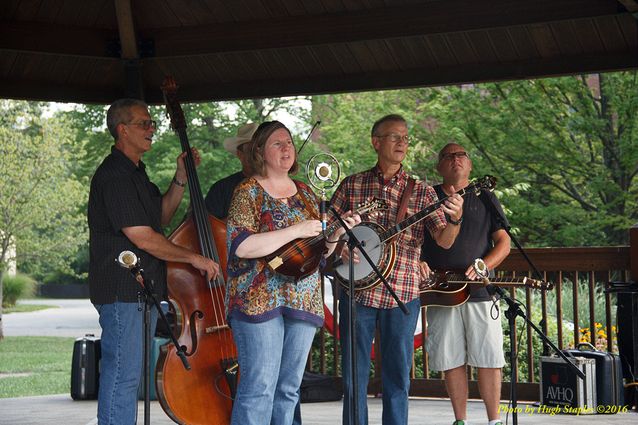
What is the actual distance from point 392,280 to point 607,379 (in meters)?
2.57

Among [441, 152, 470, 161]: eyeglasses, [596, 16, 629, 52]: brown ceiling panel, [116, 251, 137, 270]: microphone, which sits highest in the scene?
[596, 16, 629, 52]: brown ceiling panel

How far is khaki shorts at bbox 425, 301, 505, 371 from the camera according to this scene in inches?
218

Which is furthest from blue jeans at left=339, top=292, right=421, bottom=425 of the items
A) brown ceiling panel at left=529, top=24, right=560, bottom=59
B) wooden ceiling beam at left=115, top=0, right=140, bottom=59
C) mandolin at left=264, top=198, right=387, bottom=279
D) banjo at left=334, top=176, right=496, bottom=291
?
wooden ceiling beam at left=115, top=0, right=140, bottom=59

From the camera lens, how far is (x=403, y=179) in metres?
4.97

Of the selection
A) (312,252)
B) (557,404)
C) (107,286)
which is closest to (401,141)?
(312,252)

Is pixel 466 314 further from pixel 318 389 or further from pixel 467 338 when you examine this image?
pixel 318 389

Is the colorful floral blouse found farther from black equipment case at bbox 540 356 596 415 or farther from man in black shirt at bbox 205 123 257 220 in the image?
black equipment case at bbox 540 356 596 415

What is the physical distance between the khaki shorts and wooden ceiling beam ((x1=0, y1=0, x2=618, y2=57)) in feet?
5.68

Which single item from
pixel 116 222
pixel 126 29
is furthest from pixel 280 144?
pixel 126 29

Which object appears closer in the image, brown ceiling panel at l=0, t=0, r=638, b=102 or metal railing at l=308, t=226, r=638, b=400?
brown ceiling panel at l=0, t=0, r=638, b=102

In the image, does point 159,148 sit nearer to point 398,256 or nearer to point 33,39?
point 33,39

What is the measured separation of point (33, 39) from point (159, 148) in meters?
11.8

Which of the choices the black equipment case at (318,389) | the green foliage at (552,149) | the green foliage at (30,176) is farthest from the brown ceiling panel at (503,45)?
the green foliage at (30,176)

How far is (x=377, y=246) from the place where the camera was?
452cm
